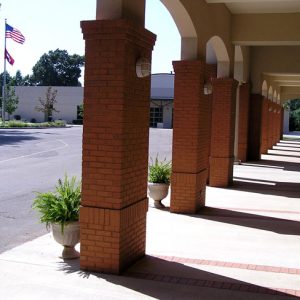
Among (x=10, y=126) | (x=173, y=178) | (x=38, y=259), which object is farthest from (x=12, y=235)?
(x=10, y=126)

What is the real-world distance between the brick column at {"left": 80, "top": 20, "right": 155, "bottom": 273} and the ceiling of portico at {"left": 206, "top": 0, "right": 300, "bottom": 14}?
6269 mm

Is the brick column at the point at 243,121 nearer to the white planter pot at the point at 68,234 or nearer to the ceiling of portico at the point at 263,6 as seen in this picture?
the ceiling of portico at the point at 263,6

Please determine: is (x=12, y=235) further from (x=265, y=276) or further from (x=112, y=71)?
(x=265, y=276)

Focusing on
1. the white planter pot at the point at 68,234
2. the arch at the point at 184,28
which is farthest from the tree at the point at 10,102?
the white planter pot at the point at 68,234

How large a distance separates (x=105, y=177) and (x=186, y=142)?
13.8ft

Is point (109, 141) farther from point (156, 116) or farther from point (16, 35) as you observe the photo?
point (156, 116)

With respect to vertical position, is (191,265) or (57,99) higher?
(57,99)

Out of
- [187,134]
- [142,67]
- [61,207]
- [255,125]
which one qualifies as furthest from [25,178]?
[255,125]

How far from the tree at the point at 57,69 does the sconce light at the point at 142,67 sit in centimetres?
10507

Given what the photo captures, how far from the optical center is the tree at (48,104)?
64.4 metres

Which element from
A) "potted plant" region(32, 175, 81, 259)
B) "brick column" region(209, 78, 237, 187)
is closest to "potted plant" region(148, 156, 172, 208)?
"brick column" region(209, 78, 237, 187)

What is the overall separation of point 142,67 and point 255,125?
16.1m

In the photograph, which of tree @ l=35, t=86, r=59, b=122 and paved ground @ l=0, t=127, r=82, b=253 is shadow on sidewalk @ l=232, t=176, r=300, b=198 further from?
tree @ l=35, t=86, r=59, b=122

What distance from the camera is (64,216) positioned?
6633 mm
